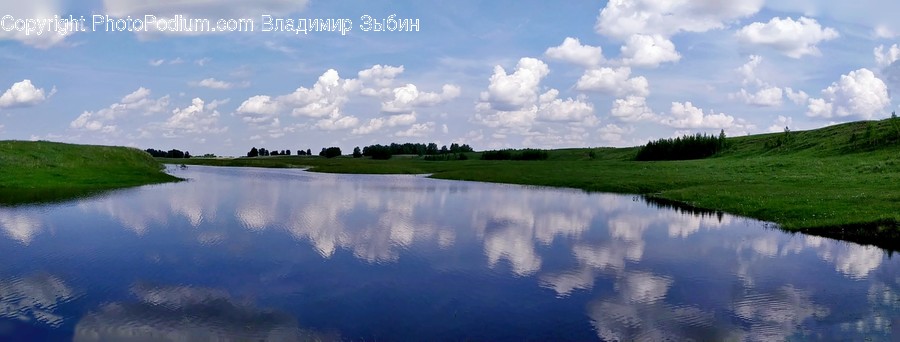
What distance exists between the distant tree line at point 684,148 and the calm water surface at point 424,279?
390 ft

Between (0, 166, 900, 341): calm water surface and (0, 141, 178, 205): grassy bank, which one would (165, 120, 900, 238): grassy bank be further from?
(0, 141, 178, 205): grassy bank

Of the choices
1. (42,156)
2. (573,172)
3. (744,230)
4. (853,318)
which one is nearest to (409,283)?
(853,318)

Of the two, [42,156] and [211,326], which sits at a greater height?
[42,156]

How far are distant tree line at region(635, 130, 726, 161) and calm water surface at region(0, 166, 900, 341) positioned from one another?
11884 centimetres

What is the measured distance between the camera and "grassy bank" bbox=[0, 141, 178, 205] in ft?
170

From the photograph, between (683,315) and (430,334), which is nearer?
(430,334)

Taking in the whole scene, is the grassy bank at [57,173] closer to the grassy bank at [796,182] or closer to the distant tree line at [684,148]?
the grassy bank at [796,182]

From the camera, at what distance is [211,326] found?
1614cm

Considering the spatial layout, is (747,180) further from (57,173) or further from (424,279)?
(57,173)

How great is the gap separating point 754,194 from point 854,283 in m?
30.9

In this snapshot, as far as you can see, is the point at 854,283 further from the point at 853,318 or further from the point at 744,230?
the point at 744,230

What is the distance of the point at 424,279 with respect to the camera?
2198cm

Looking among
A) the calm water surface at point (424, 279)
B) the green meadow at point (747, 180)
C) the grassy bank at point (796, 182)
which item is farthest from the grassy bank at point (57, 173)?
the grassy bank at point (796, 182)

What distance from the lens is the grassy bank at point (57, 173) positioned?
170ft
